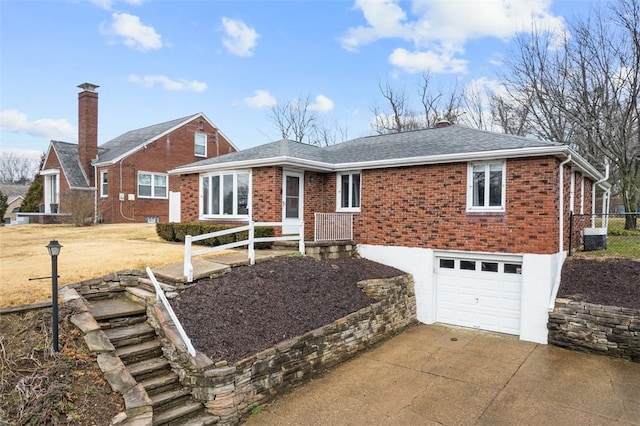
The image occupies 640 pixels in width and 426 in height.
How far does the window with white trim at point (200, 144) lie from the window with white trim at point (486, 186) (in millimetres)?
20710

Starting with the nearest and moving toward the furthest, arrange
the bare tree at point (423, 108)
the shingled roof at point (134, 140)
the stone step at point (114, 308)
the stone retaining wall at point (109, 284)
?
the stone step at point (114, 308) → the stone retaining wall at point (109, 284) → the shingled roof at point (134, 140) → the bare tree at point (423, 108)

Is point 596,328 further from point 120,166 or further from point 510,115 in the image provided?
point 120,166

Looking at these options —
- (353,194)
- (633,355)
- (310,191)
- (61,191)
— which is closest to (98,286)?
(310,191)

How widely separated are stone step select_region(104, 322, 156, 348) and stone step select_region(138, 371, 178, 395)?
2.58ft

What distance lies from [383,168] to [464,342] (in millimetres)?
5250

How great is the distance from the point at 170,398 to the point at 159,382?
314mm

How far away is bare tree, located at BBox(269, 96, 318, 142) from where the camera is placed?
35.6 m

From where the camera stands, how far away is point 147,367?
5617 mm

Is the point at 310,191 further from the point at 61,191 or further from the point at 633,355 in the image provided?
the point at 61,191

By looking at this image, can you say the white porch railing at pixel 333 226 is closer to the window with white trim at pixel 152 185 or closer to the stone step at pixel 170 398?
the stone step at pixel 170 398

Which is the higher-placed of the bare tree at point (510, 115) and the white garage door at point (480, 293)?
the bare tree at point (510, 115)

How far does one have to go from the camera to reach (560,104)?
19.9m

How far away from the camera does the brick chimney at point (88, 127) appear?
22.5 m

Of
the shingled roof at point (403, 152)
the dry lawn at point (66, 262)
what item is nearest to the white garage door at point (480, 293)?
the shingled roof at point (403, 152)
